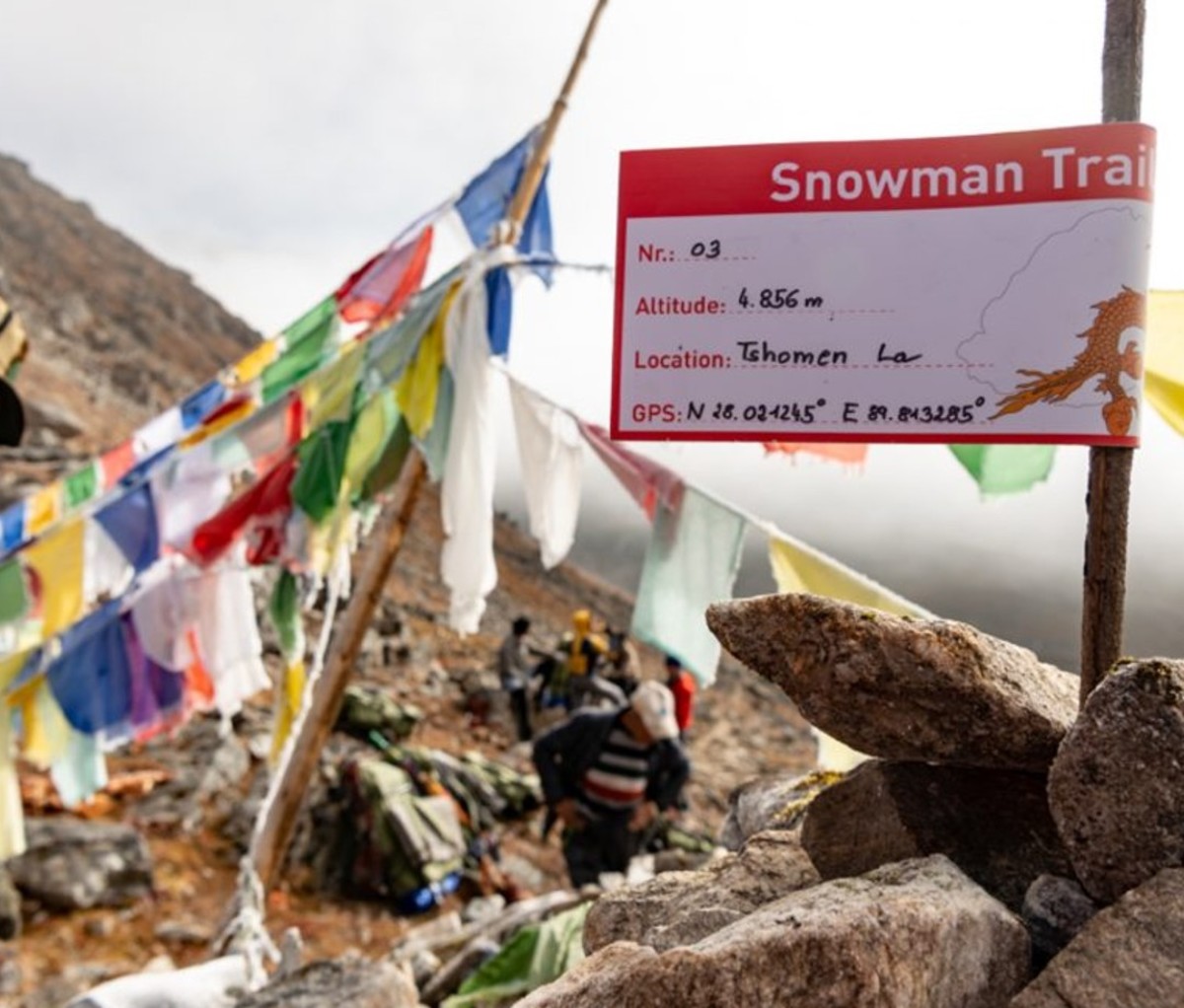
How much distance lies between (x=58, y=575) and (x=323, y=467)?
2089mm

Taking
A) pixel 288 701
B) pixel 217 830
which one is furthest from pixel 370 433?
pixel 217 830

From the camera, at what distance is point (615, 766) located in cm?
586

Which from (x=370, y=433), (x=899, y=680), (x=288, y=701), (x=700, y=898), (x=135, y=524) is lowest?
(x=288, y=701)

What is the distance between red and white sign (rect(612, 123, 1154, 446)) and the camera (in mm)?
1883

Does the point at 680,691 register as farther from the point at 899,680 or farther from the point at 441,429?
the point at 899,680

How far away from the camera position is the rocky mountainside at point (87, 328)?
22.8 meters

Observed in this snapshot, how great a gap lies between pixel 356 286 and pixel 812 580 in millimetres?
4769

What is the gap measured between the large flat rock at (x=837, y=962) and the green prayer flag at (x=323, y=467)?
4.12 meters

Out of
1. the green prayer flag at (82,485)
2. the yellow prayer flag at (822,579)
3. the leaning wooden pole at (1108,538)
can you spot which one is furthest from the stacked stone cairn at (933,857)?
the green prayer flag at (82,485)

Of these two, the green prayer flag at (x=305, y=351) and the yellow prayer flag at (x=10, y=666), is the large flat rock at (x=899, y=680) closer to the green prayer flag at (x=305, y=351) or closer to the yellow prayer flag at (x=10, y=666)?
the yellow prayer flag at (x=10, y=666)

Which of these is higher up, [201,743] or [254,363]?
[254,363]

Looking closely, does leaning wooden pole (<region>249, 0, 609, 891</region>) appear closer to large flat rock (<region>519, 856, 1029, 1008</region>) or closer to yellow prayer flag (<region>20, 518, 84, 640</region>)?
yellow prayer flag (<region>20, 518, 84, 640</region>)

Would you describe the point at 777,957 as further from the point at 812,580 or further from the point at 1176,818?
the point at 812,580

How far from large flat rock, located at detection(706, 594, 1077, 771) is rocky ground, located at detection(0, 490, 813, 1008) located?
15.7ft
